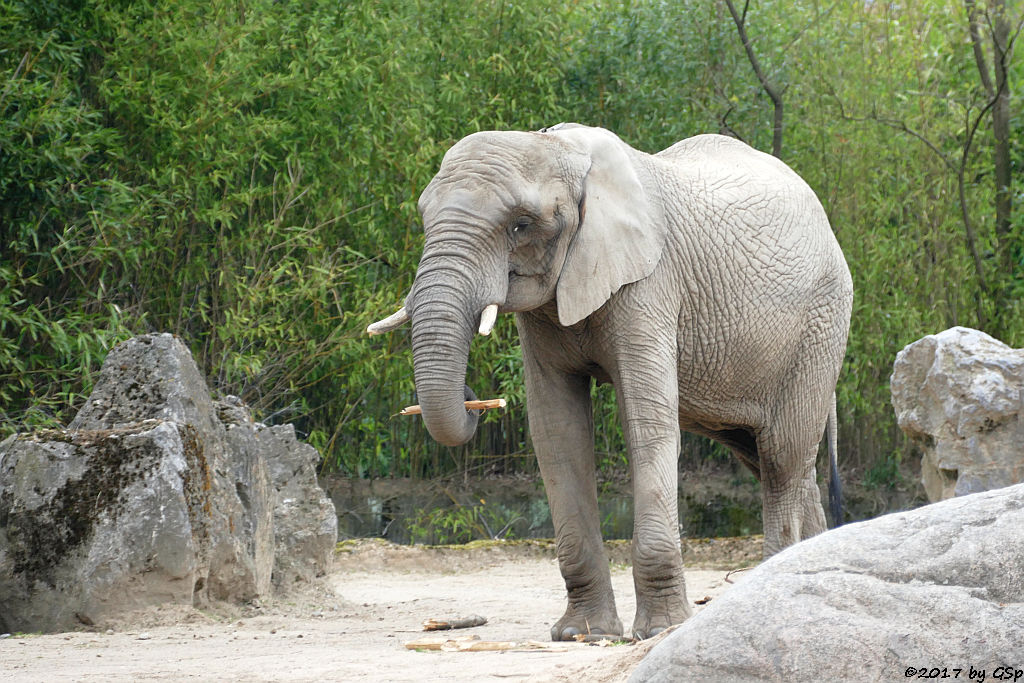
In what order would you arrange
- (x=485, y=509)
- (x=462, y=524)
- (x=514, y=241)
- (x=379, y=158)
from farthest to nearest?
(x=485, y=509)
(x=462, y=524)
(x=379, y=158)
(x=514, y=241)

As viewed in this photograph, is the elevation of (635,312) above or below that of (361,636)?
above

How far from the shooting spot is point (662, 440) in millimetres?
5441

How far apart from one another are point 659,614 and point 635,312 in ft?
4.27

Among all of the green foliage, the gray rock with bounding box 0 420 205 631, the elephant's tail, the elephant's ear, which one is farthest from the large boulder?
the green foliage

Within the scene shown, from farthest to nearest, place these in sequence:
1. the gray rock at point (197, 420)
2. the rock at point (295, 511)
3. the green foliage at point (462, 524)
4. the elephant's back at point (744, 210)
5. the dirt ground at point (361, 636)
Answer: the green foliage at point (462, 524) < the rock at point (295, 511) < the gray rock at point (197, 420) < the elephant's back at point (744, 210) < the dirt ground at point (361, 636)

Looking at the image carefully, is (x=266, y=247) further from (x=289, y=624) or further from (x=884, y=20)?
(x=884, y=20)

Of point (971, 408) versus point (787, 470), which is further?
point (971, 408)

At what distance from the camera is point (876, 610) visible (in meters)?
2.67

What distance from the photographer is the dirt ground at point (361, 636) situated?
425 centimetres

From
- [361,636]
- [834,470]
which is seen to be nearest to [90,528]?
[361,636]

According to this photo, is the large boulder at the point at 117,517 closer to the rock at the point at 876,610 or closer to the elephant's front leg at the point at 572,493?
the elephant's front leg at the point at 572,493

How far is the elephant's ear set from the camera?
17.6ft

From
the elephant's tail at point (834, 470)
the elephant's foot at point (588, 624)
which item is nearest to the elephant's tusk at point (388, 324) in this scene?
the elephant's foot at point (588, 624)

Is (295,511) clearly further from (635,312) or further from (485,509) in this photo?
(485,509)
